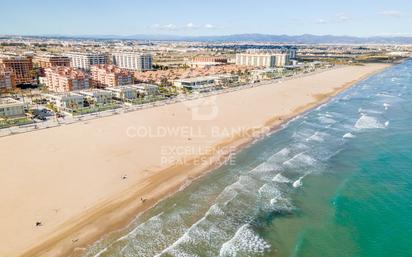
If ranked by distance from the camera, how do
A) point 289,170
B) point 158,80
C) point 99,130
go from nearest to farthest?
1. point 289,170
2. point 99,130
3. point 158,80

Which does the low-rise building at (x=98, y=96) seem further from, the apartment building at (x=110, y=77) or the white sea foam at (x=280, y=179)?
the white sea foam at (x=280, y=179)

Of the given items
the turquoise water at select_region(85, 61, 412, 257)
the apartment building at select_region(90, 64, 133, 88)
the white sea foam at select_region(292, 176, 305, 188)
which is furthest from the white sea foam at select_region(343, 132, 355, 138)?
the apartment building at select_region(90, 64, 133, 88)

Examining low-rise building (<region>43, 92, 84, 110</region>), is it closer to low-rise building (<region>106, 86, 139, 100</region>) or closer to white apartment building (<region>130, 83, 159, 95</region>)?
low-rise building (<region>106, 86, 139, 100</region>)

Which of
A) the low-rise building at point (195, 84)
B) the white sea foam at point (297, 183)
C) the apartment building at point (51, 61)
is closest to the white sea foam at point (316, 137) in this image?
the white sea foam at point (297, 183)

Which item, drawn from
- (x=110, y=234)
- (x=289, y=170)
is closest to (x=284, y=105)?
(x=289, y=170)

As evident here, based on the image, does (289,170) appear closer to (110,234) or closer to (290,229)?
(290,229)

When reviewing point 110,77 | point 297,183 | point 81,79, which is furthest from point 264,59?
point 297,183
